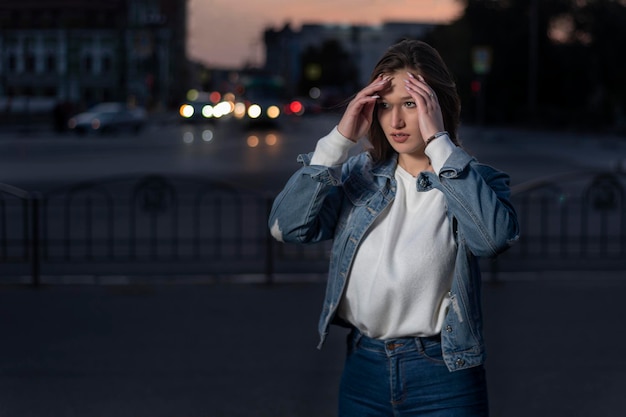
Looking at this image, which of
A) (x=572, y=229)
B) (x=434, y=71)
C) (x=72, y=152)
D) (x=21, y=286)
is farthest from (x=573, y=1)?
(x=434, y=71)

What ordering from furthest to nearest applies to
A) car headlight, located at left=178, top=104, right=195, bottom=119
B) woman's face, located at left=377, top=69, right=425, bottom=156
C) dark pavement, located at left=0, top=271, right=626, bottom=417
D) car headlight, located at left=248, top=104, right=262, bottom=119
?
car headlight, located at left=178, top=104, right=195, bottom=119
car headlight, located at left=248, top=104, right=262, bottom=119
dark pavement, located at left=0, top=271, right=626, bottom=417
woman's face, located at left=377, top=69, right=425, bottom=156

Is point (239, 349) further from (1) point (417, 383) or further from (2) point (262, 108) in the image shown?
(2) point (262, 108)

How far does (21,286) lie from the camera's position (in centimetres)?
987

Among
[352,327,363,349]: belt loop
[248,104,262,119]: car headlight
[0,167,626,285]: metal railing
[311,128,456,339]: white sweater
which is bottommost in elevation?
[0,167,626,285]: metal railing

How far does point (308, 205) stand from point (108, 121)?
53972mm

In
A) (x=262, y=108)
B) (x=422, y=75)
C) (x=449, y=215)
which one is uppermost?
(x=262, y=108)

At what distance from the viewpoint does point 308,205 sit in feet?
10.3

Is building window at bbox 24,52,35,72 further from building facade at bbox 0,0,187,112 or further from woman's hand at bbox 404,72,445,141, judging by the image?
woman's hand at bbox 404,72,445,141

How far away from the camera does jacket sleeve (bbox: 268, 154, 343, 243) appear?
10.2 feet

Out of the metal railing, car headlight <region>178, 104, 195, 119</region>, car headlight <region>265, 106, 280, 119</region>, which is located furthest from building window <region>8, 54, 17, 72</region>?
Answer: the metal railing

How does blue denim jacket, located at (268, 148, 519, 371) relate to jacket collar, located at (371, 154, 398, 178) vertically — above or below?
below

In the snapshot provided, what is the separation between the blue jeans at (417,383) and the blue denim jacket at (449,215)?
61 millimetres

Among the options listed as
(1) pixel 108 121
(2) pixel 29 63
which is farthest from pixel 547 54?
(2) pixel 29 63

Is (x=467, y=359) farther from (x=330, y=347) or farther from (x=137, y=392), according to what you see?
(x=330, y=347)
